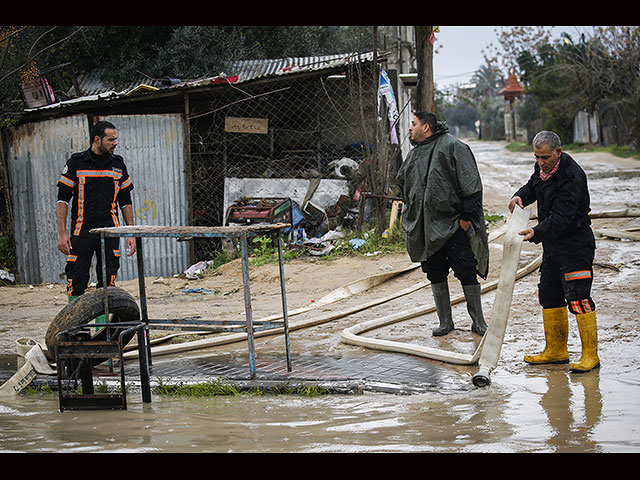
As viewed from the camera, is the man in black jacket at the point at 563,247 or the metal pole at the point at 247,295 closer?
the metal pole at the point at 247,295

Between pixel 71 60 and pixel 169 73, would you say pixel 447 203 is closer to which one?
Answer: pixel 169 73

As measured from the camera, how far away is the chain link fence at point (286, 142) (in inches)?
514

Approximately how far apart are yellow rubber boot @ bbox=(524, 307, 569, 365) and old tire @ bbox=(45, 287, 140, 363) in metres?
3.18

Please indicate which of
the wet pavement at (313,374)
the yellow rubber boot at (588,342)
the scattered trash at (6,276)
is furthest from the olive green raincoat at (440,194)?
the scattered trash at (6,276)

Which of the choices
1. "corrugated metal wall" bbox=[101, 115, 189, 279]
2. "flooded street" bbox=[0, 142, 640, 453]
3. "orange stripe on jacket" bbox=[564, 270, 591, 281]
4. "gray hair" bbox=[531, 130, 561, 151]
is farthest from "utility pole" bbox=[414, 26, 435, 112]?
"orange stripe on jacket" bbox=[564, 270, 591, 281]

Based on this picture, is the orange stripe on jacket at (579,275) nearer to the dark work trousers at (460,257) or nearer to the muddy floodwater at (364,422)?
the muddy floodwater at (364,422)

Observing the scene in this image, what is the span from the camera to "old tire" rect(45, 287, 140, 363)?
17.8ft

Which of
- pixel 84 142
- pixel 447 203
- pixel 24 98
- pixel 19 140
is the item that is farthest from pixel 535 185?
pixel 24 98

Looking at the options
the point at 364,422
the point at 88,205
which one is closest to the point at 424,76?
the point at 88,205

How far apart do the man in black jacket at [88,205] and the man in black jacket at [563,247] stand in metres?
3.51

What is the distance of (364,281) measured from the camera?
9281 millimetres

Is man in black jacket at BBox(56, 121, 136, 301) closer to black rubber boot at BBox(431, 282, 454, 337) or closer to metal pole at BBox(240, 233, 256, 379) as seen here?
metal pole at BBox(240, 233, 256, 379)

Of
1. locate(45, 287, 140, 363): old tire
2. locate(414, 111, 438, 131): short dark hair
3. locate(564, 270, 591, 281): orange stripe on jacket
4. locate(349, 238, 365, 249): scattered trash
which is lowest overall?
locate(349, 238, 365, 249): scattered trash

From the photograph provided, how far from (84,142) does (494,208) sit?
28.2 feet
